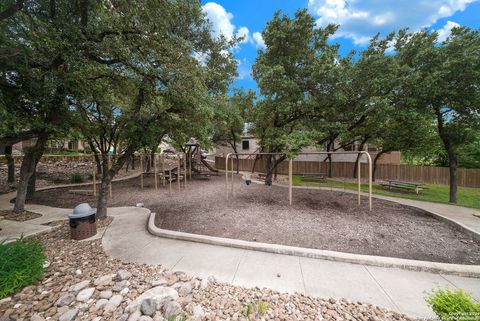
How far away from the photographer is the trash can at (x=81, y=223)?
3.87 metres

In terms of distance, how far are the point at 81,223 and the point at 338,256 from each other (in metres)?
5.19

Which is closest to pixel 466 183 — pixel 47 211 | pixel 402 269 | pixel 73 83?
pixel 402 269

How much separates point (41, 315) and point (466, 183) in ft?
73.0

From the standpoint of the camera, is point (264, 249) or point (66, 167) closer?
point (264, 249)

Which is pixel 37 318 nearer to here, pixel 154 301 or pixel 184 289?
pixel 154 301

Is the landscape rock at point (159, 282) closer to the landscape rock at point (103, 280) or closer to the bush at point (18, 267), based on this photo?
the landscape rock at point (103, 280)

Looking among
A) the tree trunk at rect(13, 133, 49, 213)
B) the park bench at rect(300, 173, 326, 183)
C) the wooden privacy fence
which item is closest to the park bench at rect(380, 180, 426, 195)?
the park bench at rect(300, 173, 326, 183)

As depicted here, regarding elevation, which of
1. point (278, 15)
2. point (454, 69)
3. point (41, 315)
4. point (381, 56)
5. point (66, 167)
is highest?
point (278, 15)

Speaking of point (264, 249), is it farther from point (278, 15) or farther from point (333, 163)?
point (333, 163)

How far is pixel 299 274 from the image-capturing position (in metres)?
2.82

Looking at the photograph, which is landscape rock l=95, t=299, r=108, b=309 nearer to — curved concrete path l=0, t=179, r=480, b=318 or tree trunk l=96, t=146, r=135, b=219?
curved concrete path l=0, t=179, r=480, b=318

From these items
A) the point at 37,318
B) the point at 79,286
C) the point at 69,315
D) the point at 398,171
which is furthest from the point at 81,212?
the point at 398,171

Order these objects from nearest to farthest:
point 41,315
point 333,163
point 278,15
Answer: point 41,315
point 278,15
point 333,163

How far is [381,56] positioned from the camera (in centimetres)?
802
